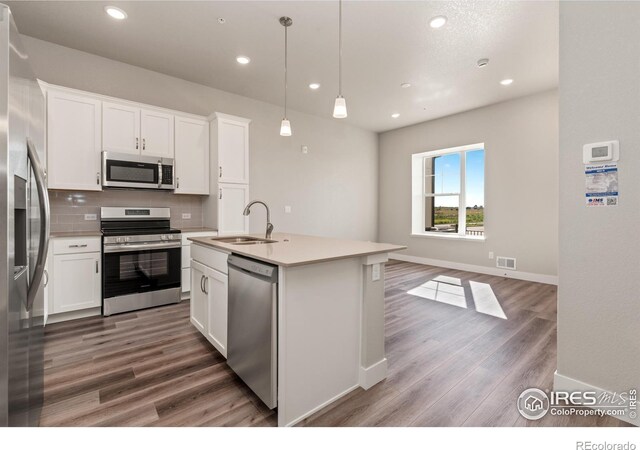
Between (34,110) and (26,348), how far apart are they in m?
1.14

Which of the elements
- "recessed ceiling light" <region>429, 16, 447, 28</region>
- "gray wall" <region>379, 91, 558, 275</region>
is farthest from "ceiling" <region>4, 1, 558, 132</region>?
"gray wall" <region>379, 91, 558, 275</region>

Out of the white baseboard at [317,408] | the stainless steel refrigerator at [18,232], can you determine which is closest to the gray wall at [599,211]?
the white baseboard at [317,408]

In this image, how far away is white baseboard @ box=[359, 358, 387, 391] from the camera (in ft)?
6.23

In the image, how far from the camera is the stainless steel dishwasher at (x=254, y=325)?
1556 mm

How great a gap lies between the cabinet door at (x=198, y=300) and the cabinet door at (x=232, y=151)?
5.56 feet

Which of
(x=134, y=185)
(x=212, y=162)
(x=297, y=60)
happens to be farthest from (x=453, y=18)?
(x=134, y=185)

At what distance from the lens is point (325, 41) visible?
10.4ft

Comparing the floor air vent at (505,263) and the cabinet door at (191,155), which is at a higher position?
the cabinet door at (191,155)

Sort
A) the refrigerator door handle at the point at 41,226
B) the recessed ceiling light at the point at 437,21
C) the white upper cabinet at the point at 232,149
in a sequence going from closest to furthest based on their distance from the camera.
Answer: the refrigerator door handle at the point at 41,226
the recessed ceiling light at the point at 437,21
the white upper cabinet at the point at 232,149

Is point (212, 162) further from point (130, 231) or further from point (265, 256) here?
point (265, 256)

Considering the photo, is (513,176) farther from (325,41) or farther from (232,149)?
(232,149)

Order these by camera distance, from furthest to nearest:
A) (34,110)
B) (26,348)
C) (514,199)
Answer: (514,199), (34,110), (26,348)

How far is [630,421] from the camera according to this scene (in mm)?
1596

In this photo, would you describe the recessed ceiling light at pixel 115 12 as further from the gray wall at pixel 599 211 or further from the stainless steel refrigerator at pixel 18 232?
the gray wall at pixel 599 211
